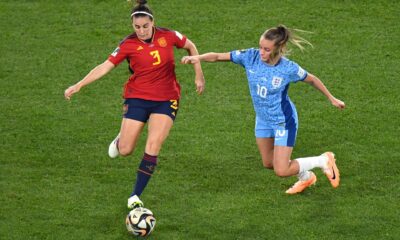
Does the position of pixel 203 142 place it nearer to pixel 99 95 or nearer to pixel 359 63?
pixel 99 95

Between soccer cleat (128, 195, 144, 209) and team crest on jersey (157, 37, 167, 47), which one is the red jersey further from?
soccer cleat (128, 195, 144, 209)

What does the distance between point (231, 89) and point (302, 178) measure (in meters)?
3.95

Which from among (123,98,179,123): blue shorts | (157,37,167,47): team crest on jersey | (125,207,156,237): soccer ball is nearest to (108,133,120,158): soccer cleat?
(123,98,179,123): blue shorts

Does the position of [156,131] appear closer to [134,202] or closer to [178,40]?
[134,202]

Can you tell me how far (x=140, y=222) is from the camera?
10797 mm

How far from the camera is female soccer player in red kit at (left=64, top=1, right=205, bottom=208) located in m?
11.6

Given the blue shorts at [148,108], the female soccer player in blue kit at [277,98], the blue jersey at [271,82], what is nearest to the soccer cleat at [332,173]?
the female soccer player in blue kit at [277,98]

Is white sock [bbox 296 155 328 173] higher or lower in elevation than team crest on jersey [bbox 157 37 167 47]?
lower

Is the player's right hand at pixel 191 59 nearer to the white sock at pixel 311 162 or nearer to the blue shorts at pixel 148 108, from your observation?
the blue shorts at pixel 148 108

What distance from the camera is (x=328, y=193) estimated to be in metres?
12.2

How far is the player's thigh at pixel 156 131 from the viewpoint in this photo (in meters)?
11.6

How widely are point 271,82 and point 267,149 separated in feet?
3.54

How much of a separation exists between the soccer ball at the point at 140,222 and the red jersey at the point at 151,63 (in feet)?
5.44

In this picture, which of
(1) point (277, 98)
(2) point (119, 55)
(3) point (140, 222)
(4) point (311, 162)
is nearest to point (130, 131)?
(2) point (119, 55)
